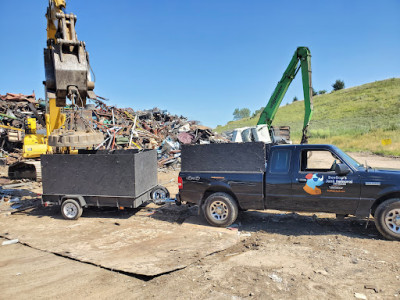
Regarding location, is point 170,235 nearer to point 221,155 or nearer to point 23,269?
point 221,155

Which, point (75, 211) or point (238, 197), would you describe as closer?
point (238, 197)

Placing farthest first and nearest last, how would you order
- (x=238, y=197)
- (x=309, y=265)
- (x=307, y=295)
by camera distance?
(x=238, y=197), (x=309, y=265), (x=307, y=295)

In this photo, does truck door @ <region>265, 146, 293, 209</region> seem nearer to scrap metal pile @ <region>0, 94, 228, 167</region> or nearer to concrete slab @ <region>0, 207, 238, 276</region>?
concrete slab @ <region>0, 207, 238, 276</region>

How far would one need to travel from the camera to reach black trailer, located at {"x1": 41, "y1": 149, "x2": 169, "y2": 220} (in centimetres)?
732

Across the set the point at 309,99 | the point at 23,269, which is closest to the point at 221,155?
the point at 23,269

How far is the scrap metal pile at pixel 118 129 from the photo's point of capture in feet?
59.4

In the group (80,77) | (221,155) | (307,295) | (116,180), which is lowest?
(307,295)

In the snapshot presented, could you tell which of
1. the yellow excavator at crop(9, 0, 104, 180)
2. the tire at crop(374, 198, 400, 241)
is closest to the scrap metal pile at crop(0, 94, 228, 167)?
the yellow excavator at crop(9, 0, 104, 180)

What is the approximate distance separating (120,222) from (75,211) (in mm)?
1348

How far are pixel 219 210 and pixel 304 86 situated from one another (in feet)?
30.9

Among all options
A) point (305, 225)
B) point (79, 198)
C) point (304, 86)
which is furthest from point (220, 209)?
point (304, 86)

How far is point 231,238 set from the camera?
6.06 m

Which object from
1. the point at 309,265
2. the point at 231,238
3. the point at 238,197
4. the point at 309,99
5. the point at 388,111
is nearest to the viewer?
the point at 309,265

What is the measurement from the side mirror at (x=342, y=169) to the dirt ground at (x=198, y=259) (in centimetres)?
136
